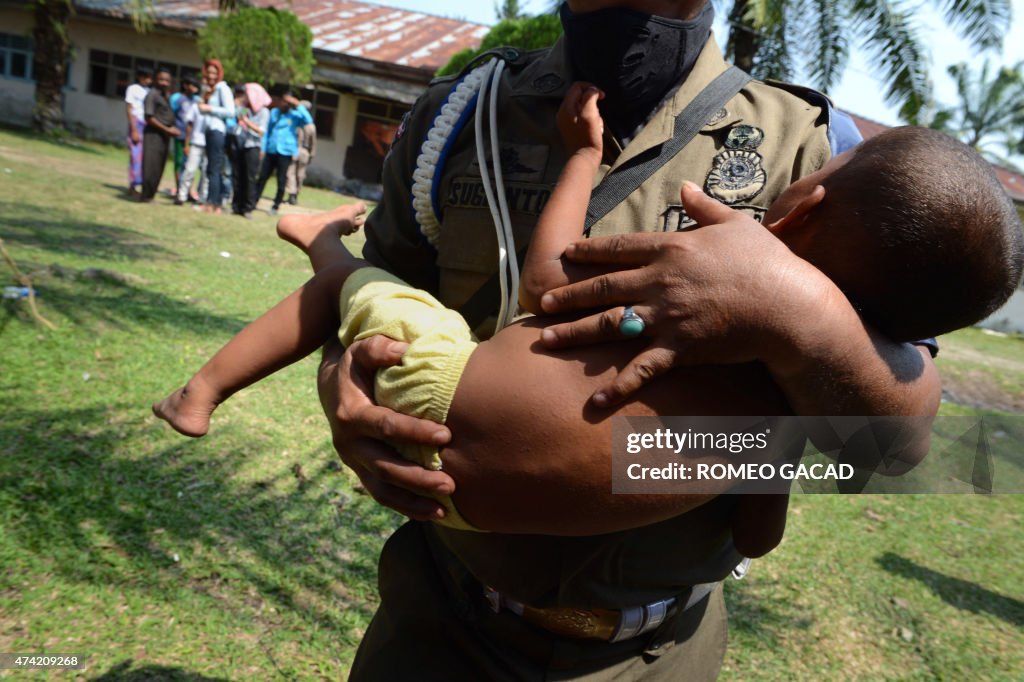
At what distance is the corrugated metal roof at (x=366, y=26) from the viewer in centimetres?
2055

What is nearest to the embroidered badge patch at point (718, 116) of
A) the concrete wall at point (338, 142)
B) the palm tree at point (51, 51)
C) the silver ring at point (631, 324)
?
the silver ring at point (631, 324)

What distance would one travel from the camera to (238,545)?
3.22 metres

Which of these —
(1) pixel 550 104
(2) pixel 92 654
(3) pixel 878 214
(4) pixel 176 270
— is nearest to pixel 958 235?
(3) pixel 878 214

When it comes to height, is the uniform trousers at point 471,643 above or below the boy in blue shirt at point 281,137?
above

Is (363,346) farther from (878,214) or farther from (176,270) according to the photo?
(176,270)

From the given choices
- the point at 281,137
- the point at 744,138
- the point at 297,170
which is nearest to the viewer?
the point at 744,138

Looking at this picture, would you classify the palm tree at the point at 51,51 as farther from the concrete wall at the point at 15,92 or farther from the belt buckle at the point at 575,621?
the belt buckle at the point at 575,621

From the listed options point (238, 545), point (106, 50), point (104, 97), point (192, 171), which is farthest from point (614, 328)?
point (106, 50)

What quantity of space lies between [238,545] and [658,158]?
101 inches

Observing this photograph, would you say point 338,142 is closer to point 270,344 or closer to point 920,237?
point 270,344

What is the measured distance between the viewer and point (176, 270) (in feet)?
23.2

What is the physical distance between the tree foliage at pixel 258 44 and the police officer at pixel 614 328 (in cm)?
1759

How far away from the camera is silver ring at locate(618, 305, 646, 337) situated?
1.02 metres

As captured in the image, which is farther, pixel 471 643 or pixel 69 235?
pixel 69 235
